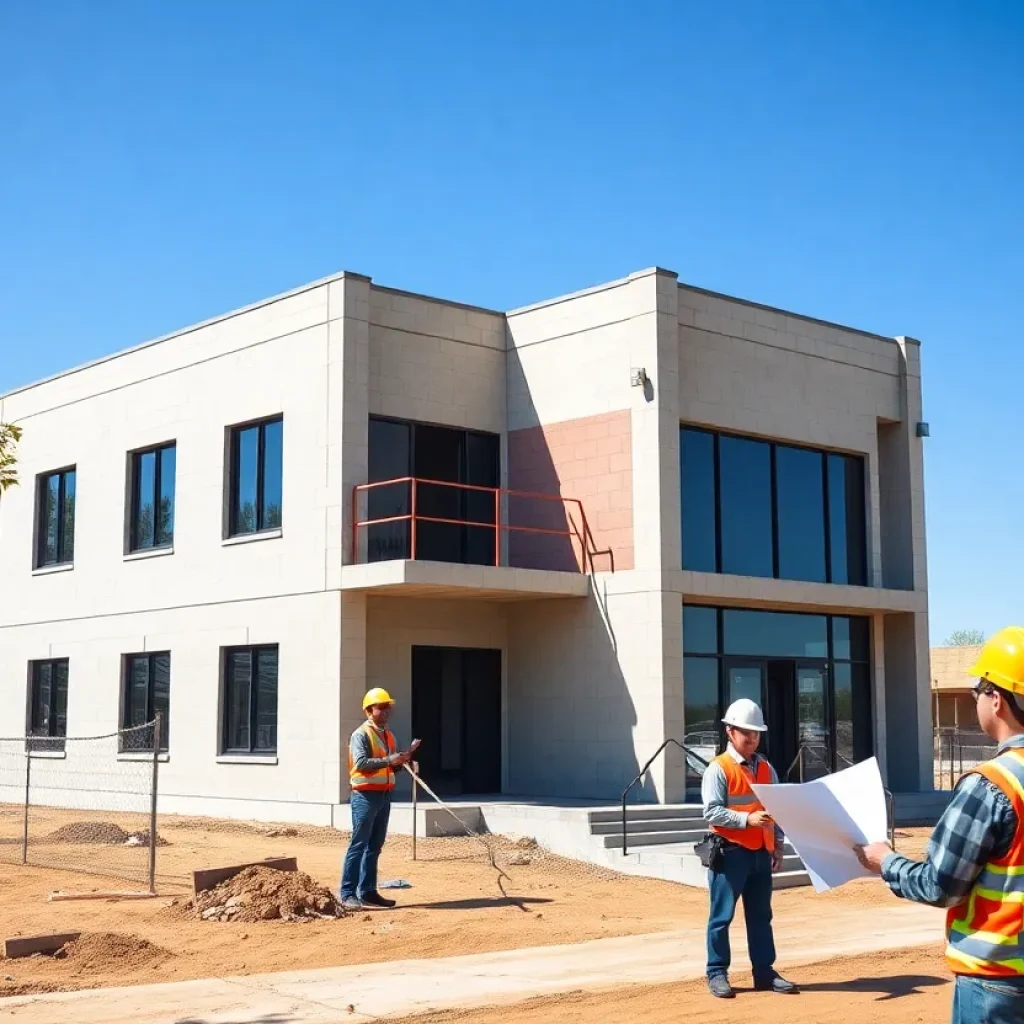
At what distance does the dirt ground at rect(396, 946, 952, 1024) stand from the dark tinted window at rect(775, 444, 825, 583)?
14542 millimetres

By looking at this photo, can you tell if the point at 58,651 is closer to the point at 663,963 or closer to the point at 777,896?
the point at 777,896

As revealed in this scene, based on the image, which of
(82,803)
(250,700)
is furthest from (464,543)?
(82,803)

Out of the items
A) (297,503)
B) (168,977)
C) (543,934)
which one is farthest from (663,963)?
(297,503)

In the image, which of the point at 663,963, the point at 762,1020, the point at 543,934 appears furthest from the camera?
the point at 543,934

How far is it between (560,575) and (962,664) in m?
34.4

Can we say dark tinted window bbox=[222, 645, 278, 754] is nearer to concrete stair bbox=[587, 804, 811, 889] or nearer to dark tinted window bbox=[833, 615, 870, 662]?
concrete stair bbox=[587, 804, 811, 889]

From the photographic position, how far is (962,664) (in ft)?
174

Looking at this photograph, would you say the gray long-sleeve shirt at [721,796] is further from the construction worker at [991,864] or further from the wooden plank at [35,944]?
the wooden plank at [35,944]

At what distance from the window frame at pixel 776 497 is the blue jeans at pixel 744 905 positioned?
13.2 metres

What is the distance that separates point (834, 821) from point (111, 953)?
24.8ft

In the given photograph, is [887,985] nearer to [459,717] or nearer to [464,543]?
[459,717]

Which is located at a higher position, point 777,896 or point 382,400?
point 382,400

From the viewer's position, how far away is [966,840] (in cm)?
425

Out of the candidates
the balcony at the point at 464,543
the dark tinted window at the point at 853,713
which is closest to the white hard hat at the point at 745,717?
the balcony at the point at 464,543
